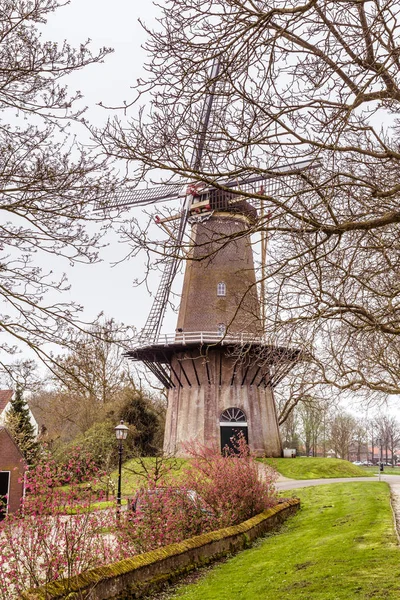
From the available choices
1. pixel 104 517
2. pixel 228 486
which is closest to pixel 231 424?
pixel 228 486

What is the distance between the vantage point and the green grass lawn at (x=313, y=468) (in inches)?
1146

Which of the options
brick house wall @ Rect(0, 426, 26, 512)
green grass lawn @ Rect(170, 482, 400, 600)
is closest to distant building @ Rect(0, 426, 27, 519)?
brick house wall @ Rect(0, 426, 26, 512)

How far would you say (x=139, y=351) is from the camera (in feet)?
103

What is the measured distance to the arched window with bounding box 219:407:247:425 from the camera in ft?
101

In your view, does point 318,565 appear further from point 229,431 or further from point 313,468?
point 313,468

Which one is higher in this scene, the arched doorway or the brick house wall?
the arched doorway

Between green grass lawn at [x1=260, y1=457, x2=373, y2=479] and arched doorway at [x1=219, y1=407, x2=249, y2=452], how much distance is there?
205 cm

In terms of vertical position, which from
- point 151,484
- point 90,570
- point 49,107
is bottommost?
point 90,570

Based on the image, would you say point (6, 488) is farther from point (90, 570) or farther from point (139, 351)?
point (90, 570)

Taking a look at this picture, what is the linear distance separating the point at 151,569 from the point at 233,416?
22203 millimetres

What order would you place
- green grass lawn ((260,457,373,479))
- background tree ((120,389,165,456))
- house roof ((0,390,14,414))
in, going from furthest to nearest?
background tree ((120,389,165,456)), house roof ((0,390,14,414)), green grass lawn ((260,457,373,479))

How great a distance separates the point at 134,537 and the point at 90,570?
2.60 metres

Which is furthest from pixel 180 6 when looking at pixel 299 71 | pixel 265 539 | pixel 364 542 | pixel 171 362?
pixel 171 362

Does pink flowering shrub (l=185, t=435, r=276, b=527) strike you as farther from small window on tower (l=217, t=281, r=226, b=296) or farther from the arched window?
small window on tower (l=217, t=281, r=226, b=296)
